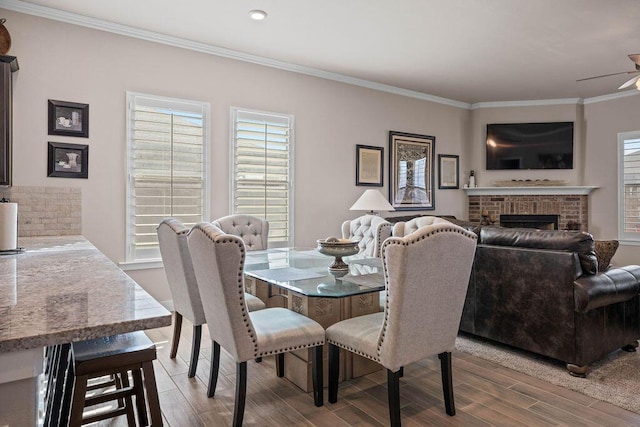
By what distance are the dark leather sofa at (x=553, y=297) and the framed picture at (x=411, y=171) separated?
9.71ft

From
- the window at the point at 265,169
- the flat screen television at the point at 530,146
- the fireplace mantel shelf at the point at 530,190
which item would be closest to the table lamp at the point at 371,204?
the window at the point at 265,169

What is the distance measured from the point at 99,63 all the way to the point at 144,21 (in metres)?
0.60

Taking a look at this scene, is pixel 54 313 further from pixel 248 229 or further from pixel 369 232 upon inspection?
pixel 369 232

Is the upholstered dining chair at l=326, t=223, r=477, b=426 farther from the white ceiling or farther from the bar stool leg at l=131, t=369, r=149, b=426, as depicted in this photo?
the white ceiling

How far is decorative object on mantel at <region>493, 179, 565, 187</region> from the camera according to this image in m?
6.99

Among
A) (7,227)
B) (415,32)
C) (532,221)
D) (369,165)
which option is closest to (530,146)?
(532,221)

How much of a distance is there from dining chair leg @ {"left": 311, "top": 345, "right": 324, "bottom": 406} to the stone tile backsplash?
2.77 m

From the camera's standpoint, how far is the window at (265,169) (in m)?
4.73

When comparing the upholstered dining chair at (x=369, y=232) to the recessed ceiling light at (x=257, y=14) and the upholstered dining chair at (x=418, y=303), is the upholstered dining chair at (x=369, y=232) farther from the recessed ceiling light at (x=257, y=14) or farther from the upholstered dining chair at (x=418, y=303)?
the recessed ceiling light at (x=257, y=14)

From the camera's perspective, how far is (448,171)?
7.03 meters

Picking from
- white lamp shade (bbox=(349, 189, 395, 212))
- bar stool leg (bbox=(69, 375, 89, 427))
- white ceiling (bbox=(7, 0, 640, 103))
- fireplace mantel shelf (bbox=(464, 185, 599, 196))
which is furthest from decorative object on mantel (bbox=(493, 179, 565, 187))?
bar stool leg (bbox=(69, 375, 89, 427))

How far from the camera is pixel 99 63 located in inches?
155

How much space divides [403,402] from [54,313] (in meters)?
1.99

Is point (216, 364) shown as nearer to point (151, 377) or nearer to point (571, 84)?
point (151, 377)
